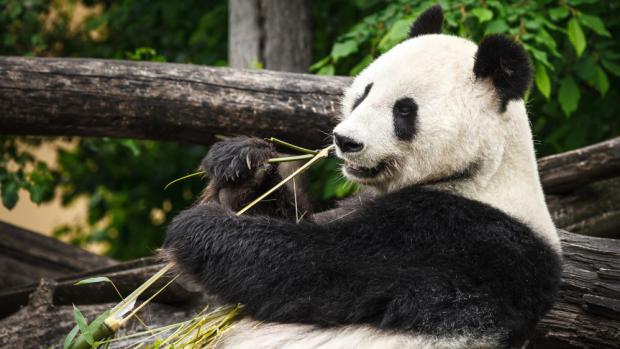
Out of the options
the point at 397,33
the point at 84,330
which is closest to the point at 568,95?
the point at 397,33

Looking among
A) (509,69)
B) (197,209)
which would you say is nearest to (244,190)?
(197,209)

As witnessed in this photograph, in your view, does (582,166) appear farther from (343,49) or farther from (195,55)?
(195,55)

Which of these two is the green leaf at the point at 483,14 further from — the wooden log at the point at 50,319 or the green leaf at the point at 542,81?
the wooden log at the point at 50,319

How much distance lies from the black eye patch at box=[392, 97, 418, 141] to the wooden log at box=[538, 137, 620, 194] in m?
1.56

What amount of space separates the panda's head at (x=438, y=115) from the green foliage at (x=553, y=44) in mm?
1254

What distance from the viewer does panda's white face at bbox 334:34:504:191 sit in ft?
11.2

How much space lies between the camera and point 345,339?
3.35 m

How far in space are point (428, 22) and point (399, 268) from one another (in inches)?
51.8

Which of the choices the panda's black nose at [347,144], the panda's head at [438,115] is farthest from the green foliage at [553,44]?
the panda's black nose at [347,144]

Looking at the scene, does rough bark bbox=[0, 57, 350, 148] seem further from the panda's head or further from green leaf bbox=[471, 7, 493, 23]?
the panda's head

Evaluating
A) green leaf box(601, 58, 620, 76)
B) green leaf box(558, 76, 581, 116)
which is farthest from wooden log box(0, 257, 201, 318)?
green leaf box(601, 58, 620, 76)

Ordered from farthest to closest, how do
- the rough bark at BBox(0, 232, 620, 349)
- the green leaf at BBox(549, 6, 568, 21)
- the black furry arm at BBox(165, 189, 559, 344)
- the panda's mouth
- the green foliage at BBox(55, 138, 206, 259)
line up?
the green foliage at BBox(55, 138, 206, 259) → the green leaf at BBox(549, 6, 568, 21) → the rough bark at BBox(0, 232, 620, 349) → the panda's mouth → the black furry arm at BBox(165, 189, 559, 344)

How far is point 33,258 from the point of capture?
5445 millimetres

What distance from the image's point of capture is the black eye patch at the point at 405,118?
3.45 meters
